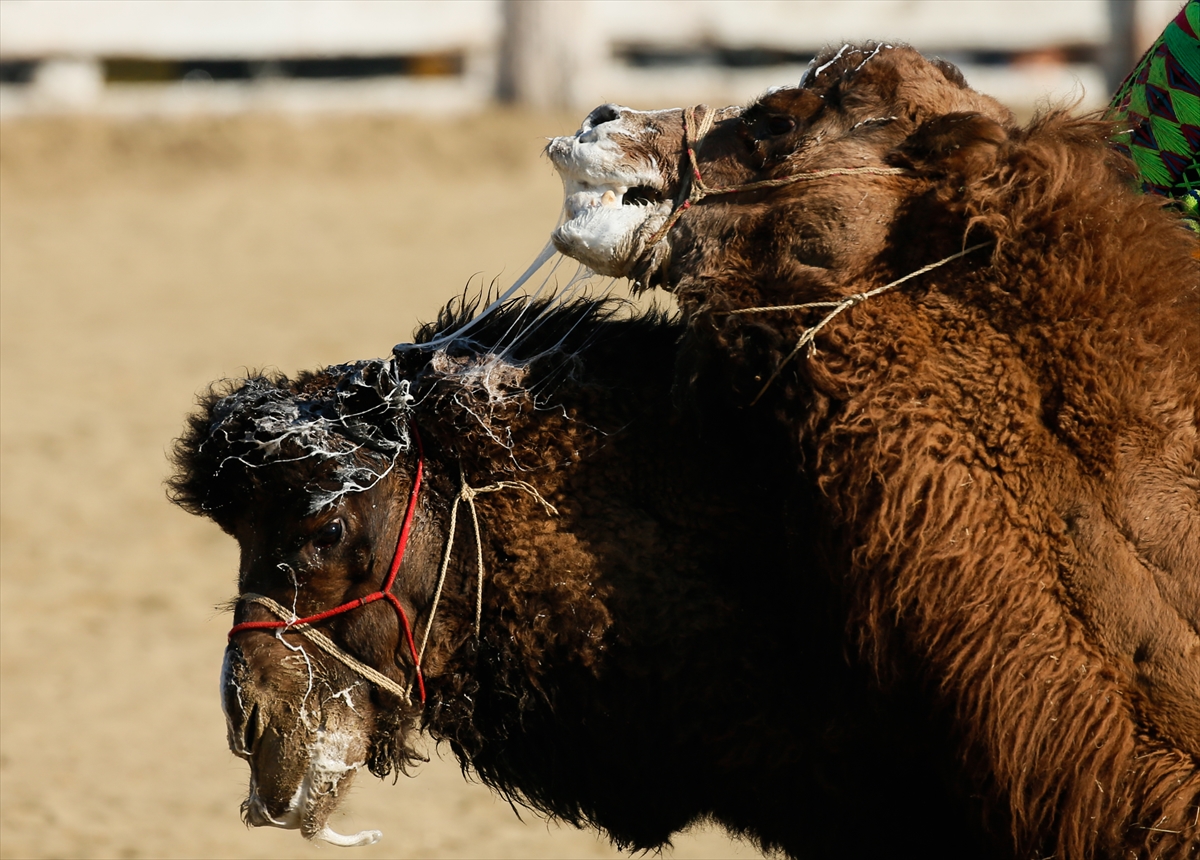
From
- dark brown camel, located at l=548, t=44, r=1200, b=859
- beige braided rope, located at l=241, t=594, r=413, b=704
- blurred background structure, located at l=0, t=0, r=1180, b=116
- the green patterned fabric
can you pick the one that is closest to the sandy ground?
blurred background structure, located at l=0, t=0, r=1180, b=116

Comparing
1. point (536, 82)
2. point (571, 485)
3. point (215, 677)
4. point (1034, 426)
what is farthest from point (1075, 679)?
point (536, 82)

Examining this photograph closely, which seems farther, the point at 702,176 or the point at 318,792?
the point at 318,792

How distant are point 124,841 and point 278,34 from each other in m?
10.8

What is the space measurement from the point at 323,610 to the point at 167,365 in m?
7.05

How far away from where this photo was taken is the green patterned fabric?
296 cm

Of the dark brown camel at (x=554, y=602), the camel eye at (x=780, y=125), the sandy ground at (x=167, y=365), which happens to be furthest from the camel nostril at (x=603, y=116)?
the sandy ground at (x=167, y=365)

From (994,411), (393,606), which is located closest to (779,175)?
(994,411)

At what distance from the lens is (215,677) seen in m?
5.82

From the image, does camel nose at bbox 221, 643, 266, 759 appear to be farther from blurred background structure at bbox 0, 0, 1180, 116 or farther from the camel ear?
blurred background structure at bbox 0, 0, 1180, 116

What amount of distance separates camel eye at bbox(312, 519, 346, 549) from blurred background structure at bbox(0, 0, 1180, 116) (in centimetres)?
1169

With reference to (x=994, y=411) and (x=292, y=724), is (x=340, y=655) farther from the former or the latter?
(x=994, y=411)

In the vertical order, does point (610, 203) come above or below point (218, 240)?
above

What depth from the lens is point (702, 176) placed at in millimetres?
2455

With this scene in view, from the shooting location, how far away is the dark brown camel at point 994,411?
216 cm
